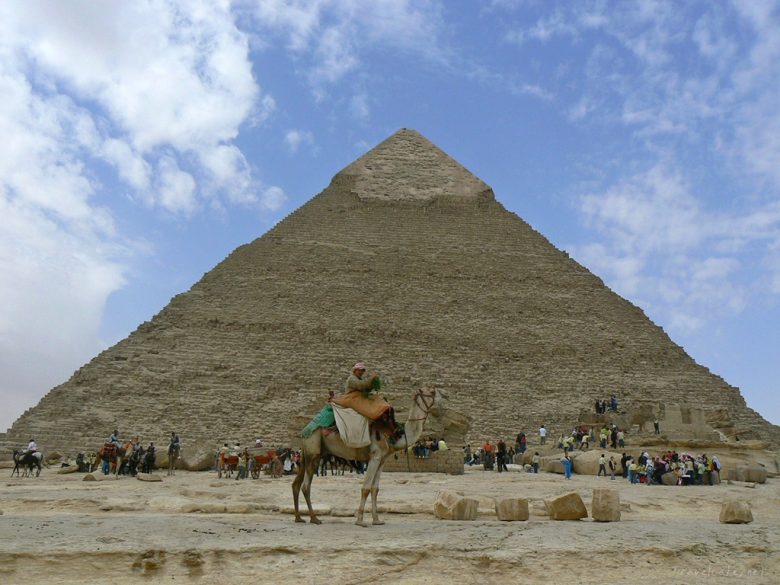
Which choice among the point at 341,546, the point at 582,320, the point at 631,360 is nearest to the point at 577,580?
the point at 341,546

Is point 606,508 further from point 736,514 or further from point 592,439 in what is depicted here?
point 592,439

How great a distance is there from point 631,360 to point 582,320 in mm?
3924

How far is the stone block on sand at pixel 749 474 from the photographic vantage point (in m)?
12.0

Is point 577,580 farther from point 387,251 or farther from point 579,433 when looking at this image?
point 387,251

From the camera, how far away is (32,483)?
10859mm

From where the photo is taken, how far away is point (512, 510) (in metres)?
4.67

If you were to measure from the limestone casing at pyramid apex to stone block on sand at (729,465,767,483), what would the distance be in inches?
1378

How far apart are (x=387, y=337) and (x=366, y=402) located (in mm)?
28885

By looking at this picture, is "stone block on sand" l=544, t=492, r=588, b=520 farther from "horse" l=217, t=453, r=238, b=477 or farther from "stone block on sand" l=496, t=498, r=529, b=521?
"horse" l=217, t=453, r=238, b=477

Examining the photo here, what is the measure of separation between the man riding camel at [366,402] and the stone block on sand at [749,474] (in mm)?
9293

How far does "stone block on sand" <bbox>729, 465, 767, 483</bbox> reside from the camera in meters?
12.0

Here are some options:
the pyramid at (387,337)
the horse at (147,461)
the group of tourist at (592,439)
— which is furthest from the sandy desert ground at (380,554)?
the pyramid at (387,337)

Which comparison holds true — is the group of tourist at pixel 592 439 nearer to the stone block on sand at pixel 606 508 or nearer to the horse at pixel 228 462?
the horse at pixel 228 462

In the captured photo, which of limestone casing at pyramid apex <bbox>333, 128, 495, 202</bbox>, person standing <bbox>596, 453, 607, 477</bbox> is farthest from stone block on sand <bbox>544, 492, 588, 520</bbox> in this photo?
limestone casing at pyramid apex <bbox>333, 128, 495, 202</bbox>
